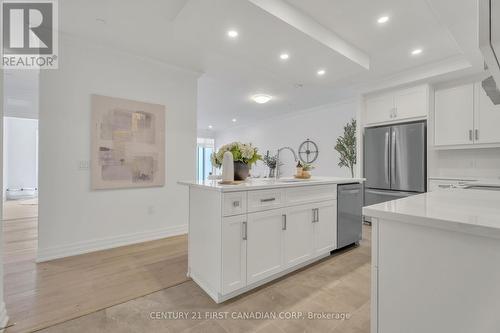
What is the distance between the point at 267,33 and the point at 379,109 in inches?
109

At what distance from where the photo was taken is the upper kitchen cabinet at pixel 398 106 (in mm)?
3583

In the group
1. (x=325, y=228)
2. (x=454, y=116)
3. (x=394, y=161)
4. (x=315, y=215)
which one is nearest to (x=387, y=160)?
(x=394, y=161)

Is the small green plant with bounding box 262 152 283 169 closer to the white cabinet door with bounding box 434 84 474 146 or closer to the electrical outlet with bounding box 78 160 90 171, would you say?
the white cabinet door with bounding box 434 84 474 146

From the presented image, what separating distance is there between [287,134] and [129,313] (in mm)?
6365

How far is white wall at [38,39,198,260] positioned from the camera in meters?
2.60

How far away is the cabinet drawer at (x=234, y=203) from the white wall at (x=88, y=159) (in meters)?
2.04

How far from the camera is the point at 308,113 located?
6.64m

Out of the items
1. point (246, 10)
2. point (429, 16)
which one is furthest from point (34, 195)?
point (429, 16)

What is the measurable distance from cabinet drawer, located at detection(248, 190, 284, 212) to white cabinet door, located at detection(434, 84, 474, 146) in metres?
3.14

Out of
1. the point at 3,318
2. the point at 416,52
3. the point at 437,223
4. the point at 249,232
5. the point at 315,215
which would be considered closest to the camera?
the point at 437,223

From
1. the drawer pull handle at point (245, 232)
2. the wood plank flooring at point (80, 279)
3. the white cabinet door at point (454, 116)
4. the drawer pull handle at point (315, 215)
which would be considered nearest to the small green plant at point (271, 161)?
the white cabinet door at point (454, 116)

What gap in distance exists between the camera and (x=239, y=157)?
2.21m

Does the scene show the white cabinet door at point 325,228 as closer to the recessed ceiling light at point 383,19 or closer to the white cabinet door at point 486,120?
the recessed ceiling light at point 383,19

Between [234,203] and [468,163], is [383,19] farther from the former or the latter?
[468,163]
